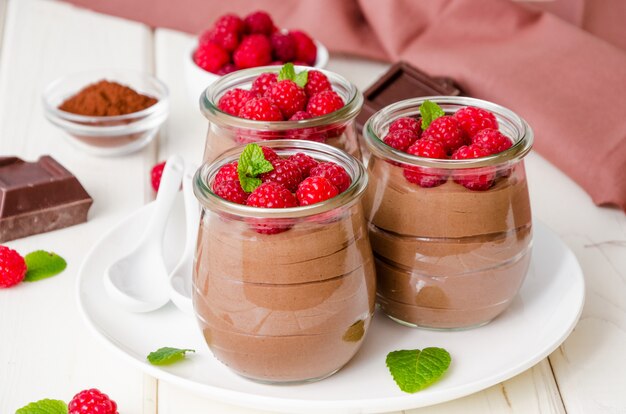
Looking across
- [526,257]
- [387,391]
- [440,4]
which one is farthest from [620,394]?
[440,4]

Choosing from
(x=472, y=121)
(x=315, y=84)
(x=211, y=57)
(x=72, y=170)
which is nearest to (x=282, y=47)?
(x=211, y=57)

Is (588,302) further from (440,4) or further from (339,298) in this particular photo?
(440,4)

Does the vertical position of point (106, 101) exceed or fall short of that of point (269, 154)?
it falls short

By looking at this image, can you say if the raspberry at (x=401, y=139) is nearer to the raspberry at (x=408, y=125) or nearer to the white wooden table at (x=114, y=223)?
the raspberry at (x=408, y=125)

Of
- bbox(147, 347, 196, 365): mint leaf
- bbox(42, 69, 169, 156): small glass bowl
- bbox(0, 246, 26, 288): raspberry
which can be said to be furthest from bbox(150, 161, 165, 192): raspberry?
bbox(147, 347, 196, 365): mint leaf

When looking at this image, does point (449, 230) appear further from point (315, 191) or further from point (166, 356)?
point (166, 356)

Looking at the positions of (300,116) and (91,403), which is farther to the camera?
(300,116)

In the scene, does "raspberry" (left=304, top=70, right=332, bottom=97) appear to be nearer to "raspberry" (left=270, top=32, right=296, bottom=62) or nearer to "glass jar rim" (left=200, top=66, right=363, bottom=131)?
"glass jar rim" (left=200, top=66, right=363, bottom=131)
